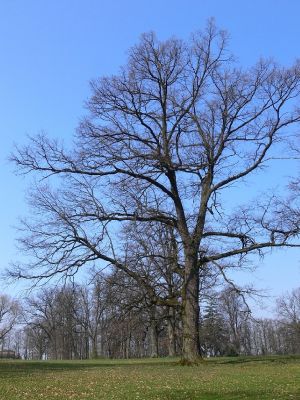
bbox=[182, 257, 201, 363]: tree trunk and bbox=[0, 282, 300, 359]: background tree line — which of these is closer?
bbox=[182, 257, 201, 363]: tree trunk

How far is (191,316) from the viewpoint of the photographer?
2475cm

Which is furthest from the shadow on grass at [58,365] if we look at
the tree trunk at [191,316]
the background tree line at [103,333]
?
the background tree line at [103,333]

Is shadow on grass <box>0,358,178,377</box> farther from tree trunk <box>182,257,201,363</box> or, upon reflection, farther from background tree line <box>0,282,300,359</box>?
background tree line <box>0,282,300,359</box>

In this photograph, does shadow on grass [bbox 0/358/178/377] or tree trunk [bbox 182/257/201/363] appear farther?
tree trunk [bbox 182/257/201/363]

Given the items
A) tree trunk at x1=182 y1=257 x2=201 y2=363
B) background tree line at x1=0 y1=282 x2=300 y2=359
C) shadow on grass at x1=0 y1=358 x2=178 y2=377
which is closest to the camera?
shadow on grass at x1=0 y1=358 x2=178 y2=377

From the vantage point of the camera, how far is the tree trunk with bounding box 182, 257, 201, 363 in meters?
24.3

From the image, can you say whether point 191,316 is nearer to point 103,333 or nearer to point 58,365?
point 58,365

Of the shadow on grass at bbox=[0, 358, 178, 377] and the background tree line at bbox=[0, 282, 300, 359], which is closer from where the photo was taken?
the shadow on grass at bbox=[0, 358, 178, 377]

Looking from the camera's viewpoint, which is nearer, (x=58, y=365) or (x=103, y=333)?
(x=58, y=365)

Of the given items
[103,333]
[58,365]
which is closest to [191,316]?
[58,365]

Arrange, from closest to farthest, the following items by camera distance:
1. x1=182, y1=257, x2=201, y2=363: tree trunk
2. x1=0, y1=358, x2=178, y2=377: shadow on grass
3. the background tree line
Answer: x1=0, y1=358, x2=178, y2=377: shadow on grass → x1=182, y1=257, x2=201, y2=363: tree trunk → the background tree line

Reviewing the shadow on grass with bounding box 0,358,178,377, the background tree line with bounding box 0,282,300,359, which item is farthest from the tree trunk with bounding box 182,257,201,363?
the background tree line with bounding box 0,282,300,359

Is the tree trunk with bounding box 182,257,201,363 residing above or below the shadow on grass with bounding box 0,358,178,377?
above

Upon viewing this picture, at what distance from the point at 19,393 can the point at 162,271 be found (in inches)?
642
